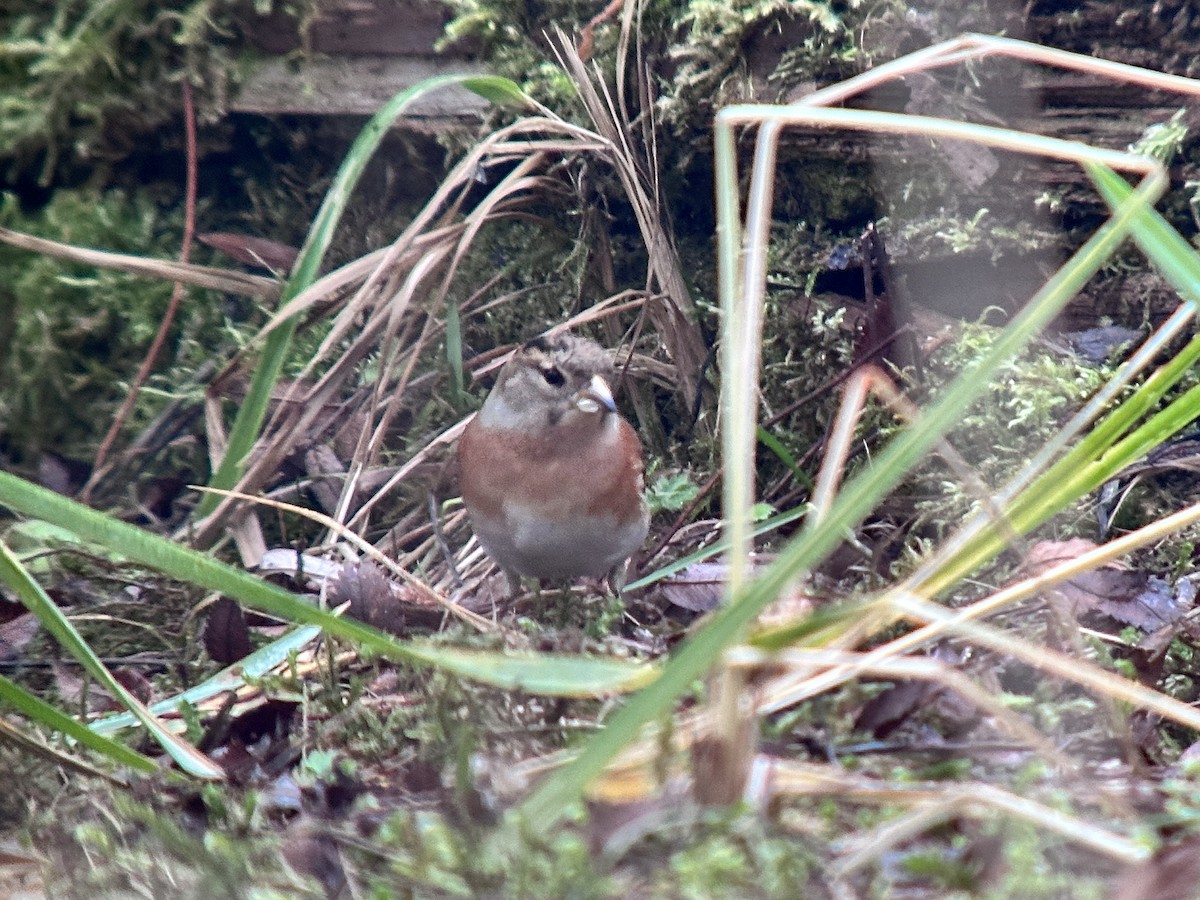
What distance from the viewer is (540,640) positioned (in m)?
2.43

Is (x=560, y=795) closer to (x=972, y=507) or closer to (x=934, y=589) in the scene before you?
(x=934, y=589)

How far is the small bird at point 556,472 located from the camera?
3.26 m

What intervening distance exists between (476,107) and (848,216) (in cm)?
135

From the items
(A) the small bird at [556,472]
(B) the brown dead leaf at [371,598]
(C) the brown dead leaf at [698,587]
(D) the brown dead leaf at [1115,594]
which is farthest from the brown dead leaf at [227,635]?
(D) the brown dead leaf at [1115,594]

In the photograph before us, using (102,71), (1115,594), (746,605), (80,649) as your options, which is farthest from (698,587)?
(102,71)

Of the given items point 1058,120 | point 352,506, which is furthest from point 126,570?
point 1058,120

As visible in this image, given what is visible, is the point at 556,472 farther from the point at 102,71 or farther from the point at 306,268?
the point at 102,71

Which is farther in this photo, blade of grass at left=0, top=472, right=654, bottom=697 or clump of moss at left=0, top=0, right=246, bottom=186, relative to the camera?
clump of moss at left=0, top=0, right=246, bottom=186

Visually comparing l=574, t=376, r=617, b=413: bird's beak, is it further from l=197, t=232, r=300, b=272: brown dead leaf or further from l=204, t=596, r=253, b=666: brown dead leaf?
l=197, t=232, r=300, b=272: brown dead leaf

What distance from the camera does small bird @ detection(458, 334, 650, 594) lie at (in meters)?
3.26

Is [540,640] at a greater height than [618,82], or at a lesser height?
lesser

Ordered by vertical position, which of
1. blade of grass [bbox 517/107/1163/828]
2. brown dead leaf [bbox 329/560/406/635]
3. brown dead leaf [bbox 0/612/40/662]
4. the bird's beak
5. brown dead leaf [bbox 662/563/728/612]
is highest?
blade of grass [bbox 517/107/1163/828]

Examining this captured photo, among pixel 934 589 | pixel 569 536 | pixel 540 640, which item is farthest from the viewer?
pixel 569 536

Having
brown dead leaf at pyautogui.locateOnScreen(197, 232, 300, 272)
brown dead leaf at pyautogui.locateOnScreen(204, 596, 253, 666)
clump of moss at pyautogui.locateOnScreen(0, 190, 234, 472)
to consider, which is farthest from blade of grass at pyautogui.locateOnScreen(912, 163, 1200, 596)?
clump of moss at pyautogui.locateOnScreen(0, 190, 234, 472)
